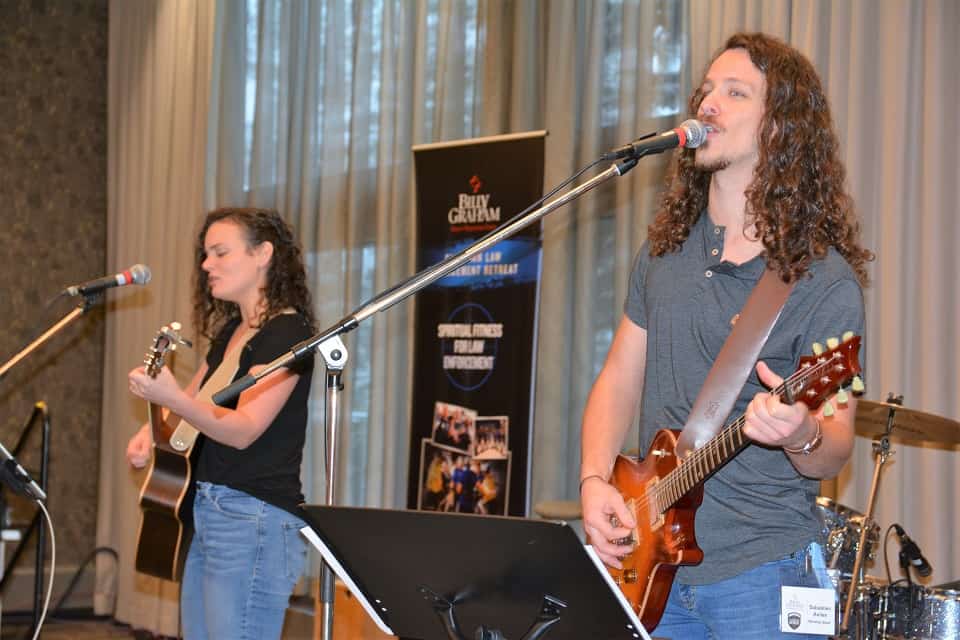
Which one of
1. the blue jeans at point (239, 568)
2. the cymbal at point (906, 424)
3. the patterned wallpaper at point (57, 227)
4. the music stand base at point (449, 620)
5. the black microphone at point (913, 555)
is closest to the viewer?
the music stand base at point (449, 620)

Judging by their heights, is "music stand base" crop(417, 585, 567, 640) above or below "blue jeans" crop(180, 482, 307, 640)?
above

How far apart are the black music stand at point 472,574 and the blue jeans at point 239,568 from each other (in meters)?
1.16

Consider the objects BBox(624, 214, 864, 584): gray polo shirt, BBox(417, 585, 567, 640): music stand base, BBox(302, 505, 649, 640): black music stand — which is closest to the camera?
BBox(302, 505, 649, 640): black music stand

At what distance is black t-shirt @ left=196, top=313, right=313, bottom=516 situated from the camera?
309 cm

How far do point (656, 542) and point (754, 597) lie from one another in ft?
0.64

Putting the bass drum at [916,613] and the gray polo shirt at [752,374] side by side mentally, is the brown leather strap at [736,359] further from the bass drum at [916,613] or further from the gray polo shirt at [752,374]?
the bass drum at [916,613]

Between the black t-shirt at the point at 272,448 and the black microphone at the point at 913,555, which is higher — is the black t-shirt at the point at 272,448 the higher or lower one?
the higher one

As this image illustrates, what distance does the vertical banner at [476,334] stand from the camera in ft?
14.6

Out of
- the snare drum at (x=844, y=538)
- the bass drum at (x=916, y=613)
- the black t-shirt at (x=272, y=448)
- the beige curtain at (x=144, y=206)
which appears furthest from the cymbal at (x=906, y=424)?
the beige curtain at (x=144, y=206)

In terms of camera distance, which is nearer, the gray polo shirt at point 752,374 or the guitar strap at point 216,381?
the gray polo shirt at point 752,374

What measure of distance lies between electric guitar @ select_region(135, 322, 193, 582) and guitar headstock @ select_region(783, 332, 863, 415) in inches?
77.6

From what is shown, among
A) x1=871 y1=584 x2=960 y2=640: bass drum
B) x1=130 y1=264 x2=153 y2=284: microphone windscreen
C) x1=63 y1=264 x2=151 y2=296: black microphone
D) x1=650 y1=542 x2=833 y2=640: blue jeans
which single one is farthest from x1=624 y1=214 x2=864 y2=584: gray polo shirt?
x1=130 y1=264 x2=153 y2=284: microphone windscreen

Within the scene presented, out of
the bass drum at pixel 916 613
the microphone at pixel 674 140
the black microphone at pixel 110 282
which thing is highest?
the microphone at pixel 674 140

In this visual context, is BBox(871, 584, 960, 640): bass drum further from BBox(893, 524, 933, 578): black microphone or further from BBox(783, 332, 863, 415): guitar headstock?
BBox(783, 332, 863, 415): guitar headstock
